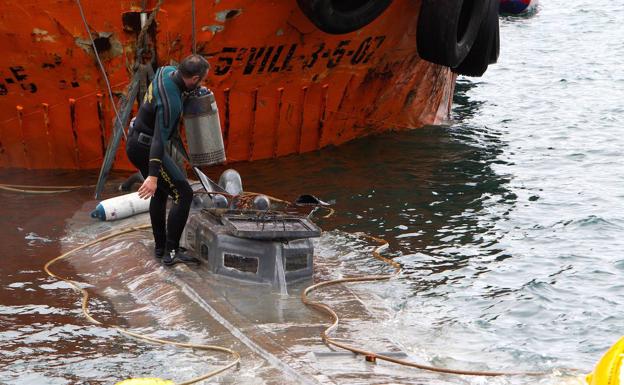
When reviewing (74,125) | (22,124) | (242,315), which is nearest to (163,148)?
(242,315)

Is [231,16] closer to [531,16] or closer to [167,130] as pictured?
[167,130]

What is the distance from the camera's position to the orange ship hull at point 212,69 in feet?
32.4

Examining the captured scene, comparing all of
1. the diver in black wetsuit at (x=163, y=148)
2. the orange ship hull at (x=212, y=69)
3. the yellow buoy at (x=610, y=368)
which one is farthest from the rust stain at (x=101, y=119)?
the yellow buoy at (x=610, y=368)

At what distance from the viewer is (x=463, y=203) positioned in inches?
433

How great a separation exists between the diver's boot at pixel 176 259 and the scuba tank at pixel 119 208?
4.53 feet

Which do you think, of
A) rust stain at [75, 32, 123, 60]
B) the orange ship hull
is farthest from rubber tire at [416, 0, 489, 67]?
rust stain at [75, 32, 123, 60]

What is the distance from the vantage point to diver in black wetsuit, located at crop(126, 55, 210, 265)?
7.30 meters

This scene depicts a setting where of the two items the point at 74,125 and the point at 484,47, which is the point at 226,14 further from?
the point at 484,47

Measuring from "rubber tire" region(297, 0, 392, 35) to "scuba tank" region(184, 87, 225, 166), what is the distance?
7.96ft

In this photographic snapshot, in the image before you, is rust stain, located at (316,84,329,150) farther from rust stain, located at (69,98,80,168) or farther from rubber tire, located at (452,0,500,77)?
rust stain, located at (69,98,80,168)

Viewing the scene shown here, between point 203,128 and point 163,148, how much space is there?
3.61 ft

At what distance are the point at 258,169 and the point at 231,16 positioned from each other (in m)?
2.01

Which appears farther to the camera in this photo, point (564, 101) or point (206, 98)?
point (564, 101)

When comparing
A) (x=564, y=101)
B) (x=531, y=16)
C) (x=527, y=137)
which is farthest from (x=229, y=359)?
(x=531, y=16)
